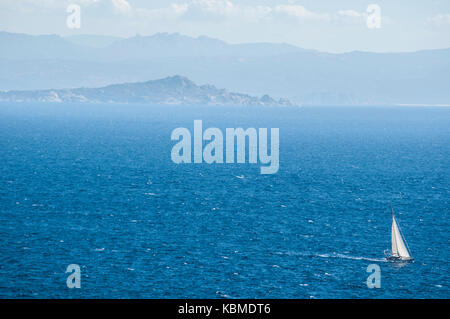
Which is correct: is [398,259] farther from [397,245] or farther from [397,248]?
[397,245]

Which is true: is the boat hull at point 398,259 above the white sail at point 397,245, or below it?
below

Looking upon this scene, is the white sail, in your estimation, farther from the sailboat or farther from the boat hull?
the boat hull

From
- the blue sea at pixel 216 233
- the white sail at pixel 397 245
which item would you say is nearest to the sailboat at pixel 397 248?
the white sail at pixel 397 245

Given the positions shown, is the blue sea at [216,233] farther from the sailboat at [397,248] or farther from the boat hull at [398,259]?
the sailboat at [397,248]

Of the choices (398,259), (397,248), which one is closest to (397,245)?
(397,248)

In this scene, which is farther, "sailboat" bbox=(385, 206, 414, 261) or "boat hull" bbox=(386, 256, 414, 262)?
"boat hull" bbox=(386, 256, 414, 262)

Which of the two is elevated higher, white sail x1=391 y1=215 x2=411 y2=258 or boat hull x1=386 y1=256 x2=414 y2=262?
white sail x1=391 y1=215 x2=411 y2=258

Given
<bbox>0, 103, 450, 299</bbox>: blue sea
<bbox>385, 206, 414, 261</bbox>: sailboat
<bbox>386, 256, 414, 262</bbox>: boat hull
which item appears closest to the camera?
<bbox>0, 103, 450, 299</bbox>: blue sea

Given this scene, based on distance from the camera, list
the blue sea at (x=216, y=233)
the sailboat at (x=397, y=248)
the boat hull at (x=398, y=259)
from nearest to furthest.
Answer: the blue sea at (x=216, y=233) < the sailboat at (x=397, y=248) < the boat hull at (x=398, y=259)

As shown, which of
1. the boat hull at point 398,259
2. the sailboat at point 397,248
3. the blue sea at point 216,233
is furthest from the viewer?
A: the boat hull at point 398,259

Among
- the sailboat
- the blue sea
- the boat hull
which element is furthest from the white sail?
the blue sea
